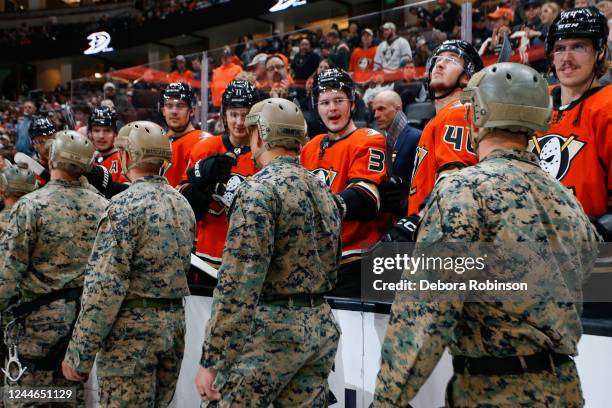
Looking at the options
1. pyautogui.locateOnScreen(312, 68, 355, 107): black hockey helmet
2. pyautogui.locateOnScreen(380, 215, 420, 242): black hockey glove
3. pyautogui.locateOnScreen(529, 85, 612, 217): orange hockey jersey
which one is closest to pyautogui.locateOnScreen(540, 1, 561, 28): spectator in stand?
pyautogui.locateOnScreen(312, 68, 355, 107): black hockey helmet

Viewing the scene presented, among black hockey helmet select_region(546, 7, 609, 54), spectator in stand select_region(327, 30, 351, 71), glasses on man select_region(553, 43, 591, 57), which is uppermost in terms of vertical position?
spectator in stand select_region(327, 30, 351, 71)

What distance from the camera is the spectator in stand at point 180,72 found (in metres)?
7.72

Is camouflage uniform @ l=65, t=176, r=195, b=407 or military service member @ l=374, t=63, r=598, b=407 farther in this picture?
camouflage uniform @ l=65, t=176, r=195, b=407

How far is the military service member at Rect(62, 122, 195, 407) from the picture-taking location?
3.19 meters

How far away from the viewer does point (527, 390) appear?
5.90ft

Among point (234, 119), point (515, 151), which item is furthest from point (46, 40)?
point (515, 151)

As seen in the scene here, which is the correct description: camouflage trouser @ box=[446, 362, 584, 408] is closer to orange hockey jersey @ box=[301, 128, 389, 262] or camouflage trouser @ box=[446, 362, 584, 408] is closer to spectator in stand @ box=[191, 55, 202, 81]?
orange hockey jersey @ box=[301, 128, 389, 262]

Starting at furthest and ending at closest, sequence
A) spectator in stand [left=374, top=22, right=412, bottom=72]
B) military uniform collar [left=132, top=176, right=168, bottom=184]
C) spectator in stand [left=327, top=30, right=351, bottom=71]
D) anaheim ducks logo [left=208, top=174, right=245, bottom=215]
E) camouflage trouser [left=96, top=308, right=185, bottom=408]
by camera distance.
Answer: spectator in stand [left=327, top=30, right=351, bottom=71]
spectator in stand [left=374, top=22, right=412, bottom=72]
anaheim ducks logo [left=208, top=174, right=245, bottom=215]
military uniform collar [left=132, top=176, right=168, bottom=184]
camouflage trouser [left=96, top=308, right=185, bottom=408]

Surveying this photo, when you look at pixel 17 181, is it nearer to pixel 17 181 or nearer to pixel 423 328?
pixel 17 181

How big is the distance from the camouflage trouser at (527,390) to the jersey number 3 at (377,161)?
8.09 feet

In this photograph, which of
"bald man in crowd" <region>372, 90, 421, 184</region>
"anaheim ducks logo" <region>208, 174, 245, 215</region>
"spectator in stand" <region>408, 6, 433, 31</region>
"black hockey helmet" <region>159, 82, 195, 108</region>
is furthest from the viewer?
"spectator in stand" <region>408, 6, 433, 31</region>

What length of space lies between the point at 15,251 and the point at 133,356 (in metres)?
1.12

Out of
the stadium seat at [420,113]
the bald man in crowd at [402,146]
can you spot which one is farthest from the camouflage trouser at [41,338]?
the stadium seat at [420,113]

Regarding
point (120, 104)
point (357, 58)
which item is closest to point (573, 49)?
point (357, 58)
